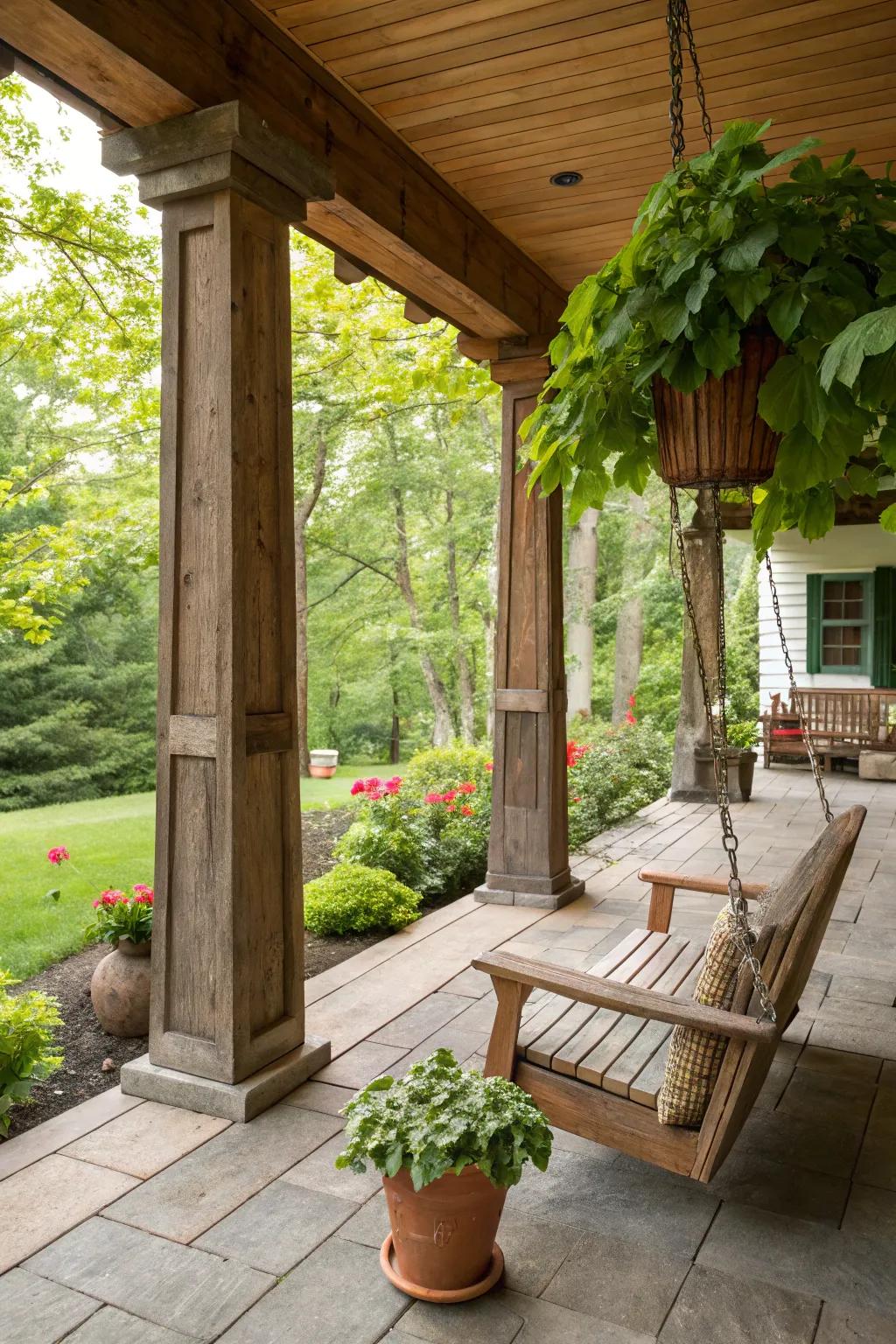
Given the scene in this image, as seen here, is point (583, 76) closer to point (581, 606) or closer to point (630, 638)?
point (581, 606)

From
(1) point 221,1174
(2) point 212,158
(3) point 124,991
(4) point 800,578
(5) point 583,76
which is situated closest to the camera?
(1) point 221,1174

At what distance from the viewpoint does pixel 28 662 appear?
48.6 feet

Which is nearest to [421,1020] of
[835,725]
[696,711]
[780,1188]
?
[780,1188]

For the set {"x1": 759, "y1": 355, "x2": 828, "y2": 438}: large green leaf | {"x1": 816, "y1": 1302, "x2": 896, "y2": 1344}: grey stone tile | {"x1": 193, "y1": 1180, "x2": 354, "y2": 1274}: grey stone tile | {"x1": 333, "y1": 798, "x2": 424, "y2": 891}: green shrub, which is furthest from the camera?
{"x1": 333, "y1": 798, "x2": 424, "y2": 891}: green shrub

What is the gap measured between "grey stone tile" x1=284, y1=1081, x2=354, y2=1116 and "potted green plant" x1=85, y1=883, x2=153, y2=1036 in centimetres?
83

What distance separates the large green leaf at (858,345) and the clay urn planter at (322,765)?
47.3 ft

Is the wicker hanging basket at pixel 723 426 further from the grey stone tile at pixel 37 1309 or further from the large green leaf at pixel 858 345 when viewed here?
the grey stone tile at pixel 37 1309

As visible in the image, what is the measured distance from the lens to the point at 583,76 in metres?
3.25

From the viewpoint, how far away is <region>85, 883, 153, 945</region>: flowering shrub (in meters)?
3.64

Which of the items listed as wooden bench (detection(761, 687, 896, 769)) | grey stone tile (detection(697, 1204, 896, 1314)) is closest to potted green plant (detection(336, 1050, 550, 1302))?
grey stone tile (detection(697, 1204, 896, 1314))

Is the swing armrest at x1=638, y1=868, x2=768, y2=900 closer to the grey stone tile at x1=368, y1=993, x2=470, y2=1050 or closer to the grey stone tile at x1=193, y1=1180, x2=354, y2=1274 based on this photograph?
the grey stone tile at x1=368, y1=993, x2=470, y2=1050

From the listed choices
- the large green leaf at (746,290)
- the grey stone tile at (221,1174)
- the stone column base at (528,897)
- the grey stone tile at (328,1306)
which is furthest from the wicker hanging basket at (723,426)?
the stone column base at (528,897)

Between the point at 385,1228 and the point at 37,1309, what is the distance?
30.2 inches

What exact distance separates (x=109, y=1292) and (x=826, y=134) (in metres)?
4.25
